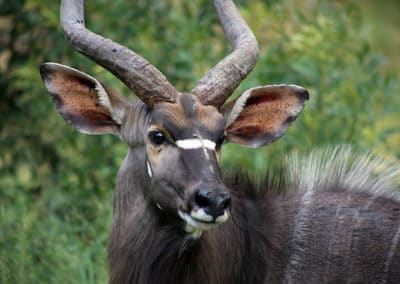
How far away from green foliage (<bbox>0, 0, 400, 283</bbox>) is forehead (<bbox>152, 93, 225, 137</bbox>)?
2.46 m

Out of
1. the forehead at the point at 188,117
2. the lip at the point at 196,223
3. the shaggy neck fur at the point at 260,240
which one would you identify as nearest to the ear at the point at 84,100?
the shaggy neck fur at the point at 260,240

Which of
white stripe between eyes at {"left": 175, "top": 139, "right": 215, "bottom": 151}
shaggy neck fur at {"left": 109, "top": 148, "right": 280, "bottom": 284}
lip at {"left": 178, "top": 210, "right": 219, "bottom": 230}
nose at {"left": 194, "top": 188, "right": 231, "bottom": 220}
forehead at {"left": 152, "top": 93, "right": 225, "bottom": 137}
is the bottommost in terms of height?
shaggy neck fur at {"left": 109, "top": 148, "right": 280, "bottom": 284}

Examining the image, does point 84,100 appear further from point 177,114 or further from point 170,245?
point 170,245

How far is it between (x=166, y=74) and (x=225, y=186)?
3.64m

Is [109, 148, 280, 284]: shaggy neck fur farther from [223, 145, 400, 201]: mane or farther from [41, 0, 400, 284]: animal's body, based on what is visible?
[223, 145, 400, 201]: mane

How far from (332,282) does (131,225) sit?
46.4 inches

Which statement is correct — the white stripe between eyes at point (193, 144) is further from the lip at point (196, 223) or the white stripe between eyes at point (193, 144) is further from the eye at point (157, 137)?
the lip at point (196, 223)

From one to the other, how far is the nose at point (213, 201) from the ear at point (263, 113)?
92cm

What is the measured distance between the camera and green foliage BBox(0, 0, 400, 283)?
28.9 feet

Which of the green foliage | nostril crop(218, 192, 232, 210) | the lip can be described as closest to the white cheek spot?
the lip

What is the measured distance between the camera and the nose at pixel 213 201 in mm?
5430

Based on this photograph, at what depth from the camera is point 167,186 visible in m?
5.77

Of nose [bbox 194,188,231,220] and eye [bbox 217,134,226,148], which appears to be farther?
eye [bbox 217,134,226,148]

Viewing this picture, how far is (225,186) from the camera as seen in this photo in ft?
18.7
